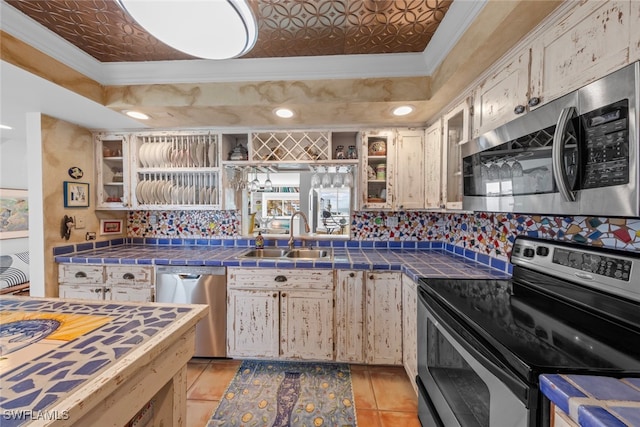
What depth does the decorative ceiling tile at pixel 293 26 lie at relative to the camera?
138 centimetres

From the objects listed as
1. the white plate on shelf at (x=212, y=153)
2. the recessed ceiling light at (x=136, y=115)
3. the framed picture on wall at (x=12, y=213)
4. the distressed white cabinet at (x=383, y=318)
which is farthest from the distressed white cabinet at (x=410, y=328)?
the framed picture on wall at (x=12, y=213)

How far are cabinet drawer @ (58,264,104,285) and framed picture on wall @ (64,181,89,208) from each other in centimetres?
58

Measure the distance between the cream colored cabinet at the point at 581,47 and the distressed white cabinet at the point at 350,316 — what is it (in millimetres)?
1568

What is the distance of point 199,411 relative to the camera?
5.50 ft

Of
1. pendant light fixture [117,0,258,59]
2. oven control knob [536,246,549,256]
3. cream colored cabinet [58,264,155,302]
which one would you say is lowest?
cream colored cabinet [58,264,155,302]

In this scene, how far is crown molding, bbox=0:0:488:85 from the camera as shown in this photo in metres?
1.73

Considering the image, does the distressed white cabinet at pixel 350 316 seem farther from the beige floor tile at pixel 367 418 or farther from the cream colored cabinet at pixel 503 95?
the cream colored cabinet at pixel 503 95

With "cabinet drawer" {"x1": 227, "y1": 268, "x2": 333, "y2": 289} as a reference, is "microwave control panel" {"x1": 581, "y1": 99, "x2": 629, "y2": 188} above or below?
above

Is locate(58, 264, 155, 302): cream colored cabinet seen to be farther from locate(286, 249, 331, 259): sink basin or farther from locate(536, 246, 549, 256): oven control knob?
locate(536, 246, 549, 256): oven control knob

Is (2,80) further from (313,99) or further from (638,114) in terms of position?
(638,114)

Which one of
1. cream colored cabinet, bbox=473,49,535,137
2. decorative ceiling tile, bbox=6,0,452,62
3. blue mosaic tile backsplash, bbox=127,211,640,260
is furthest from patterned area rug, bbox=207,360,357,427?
decorative ceiling tile, bbox=6,0,452,62

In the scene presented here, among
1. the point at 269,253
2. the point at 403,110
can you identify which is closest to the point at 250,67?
the point at 403,110

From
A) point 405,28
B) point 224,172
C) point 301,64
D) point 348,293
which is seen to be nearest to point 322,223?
point 348,293

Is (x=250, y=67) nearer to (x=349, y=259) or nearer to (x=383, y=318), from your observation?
(x=349, y=259)
